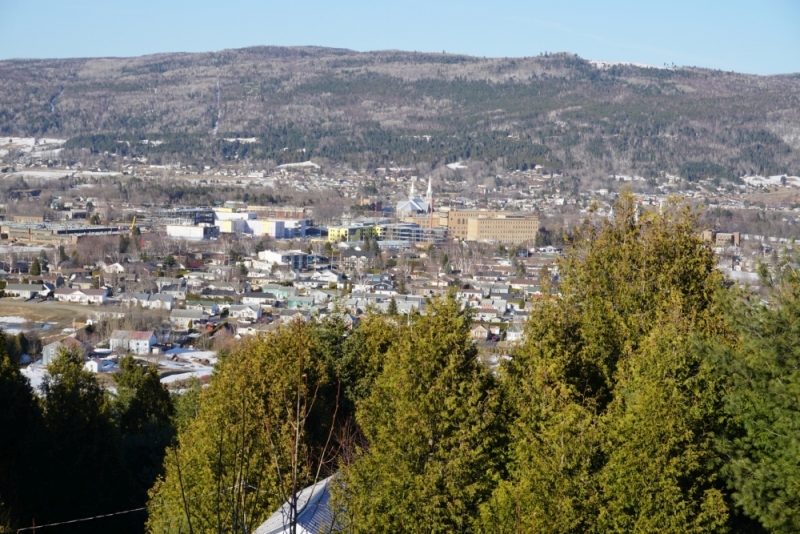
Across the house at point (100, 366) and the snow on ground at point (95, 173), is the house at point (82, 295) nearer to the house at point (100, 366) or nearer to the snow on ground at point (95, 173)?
the house at point (100, 366)

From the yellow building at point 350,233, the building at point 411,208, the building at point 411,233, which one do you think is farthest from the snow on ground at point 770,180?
the yellow building at point 350,233

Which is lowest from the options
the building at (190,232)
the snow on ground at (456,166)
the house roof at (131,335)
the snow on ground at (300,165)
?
the building at (190,232)

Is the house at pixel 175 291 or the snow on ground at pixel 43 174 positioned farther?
the snow on ground at pixel 43 174

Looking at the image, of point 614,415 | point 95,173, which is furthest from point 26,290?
point 95,173

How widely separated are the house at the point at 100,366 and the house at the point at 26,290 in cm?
588

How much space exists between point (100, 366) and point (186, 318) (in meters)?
3.45

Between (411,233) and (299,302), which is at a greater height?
(299,302)

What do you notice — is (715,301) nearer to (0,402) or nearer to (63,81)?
(0,402)

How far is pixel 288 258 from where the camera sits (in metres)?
23.8

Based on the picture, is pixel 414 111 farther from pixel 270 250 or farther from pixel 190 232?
pixel 270 250

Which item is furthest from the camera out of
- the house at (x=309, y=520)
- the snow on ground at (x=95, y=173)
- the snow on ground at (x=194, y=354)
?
the snow on ground at (x=95, y=173)

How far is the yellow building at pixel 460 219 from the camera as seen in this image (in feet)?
105

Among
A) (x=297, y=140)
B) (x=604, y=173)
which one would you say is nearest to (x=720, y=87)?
(x=604, y=173)

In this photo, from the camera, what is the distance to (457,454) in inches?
162
